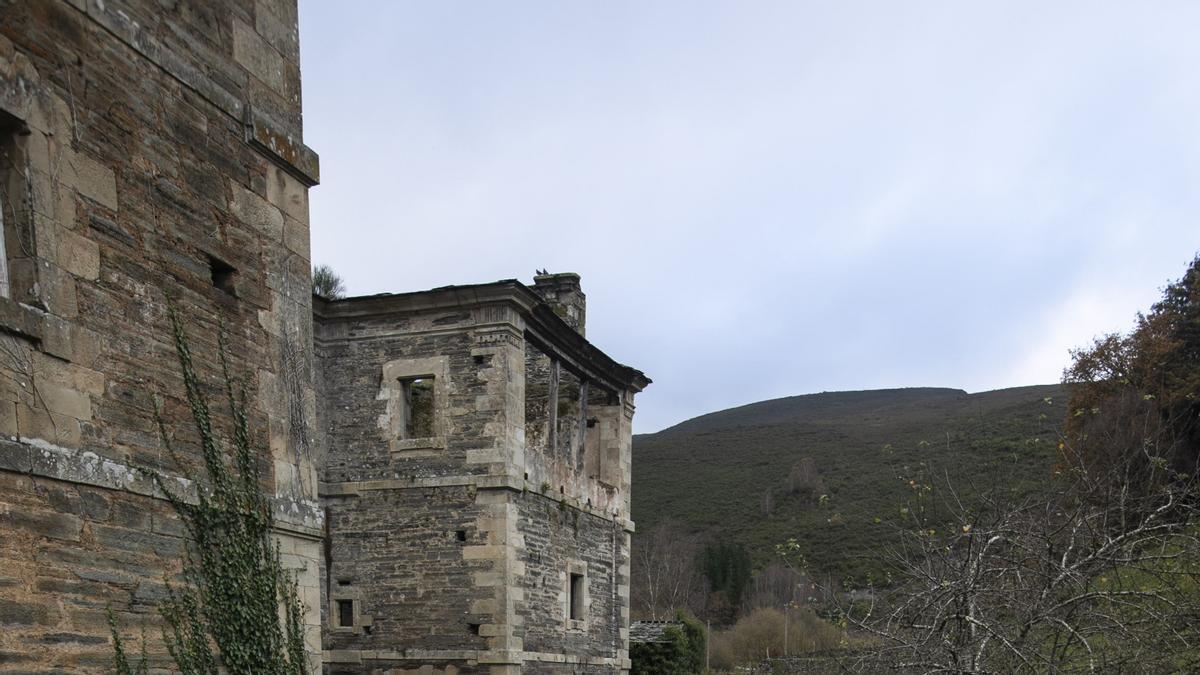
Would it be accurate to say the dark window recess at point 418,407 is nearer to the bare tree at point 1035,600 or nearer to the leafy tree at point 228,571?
the bare tree at point 1035,600

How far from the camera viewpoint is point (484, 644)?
15328mm

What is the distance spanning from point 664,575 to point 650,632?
912 inches

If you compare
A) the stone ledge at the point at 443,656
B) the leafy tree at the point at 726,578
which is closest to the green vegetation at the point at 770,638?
the leafy tree at the point at 726,578

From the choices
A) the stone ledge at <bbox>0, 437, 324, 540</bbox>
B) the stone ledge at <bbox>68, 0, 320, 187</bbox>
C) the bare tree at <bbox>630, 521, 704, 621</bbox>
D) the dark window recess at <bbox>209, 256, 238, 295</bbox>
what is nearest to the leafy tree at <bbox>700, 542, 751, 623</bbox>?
the bare tree at <bbox>630, 521, 704, 621</bbox>

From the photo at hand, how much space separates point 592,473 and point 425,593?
195 inches

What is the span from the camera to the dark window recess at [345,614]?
1614cm

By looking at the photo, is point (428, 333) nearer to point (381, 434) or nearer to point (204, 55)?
point (381, 434)

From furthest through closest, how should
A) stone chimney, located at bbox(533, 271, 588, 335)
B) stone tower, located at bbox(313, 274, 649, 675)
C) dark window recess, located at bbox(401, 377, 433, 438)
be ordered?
1. stone chimney, located at bbox(533, 271, 588, 335)
2. dark window recess, located at bbox(401, 377, 433, 438)
3. stone tower, located at bbox(313, 274, 649, 675)

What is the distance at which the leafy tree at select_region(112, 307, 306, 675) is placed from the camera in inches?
228

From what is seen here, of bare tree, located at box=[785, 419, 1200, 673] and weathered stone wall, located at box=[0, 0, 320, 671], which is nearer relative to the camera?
weathered stone wall, located at box=[0, 0, 320, 671]

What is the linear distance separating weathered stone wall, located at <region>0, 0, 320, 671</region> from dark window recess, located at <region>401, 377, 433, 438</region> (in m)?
9.46

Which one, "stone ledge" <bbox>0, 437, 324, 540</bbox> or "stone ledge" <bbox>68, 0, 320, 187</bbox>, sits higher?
"stone ledge" <bbox>68, 0, 320, 187</bbox>

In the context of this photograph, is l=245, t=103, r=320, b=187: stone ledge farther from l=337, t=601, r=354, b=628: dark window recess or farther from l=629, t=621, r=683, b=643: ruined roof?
l=629, t=621, r=683, b=643: ruined roof

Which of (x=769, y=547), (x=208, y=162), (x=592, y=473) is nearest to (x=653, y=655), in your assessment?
(x=592, y=473)
